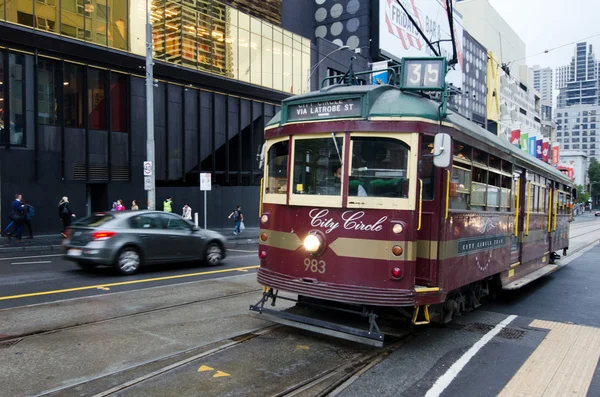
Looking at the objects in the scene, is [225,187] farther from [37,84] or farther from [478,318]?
[478,318]

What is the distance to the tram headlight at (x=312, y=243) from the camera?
5793 millimetres

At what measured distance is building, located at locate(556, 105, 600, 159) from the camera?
626 ft

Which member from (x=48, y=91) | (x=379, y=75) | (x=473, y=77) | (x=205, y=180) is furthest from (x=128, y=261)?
(x=473, y=77)

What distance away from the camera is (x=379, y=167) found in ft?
18.8

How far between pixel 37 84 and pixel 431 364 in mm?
21239

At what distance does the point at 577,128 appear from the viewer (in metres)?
196

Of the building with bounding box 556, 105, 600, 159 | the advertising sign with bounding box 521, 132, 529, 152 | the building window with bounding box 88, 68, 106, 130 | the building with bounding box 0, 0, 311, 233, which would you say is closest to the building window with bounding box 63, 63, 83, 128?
the building with bounding box 0, 0, 311, 233

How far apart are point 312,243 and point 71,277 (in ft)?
23.7

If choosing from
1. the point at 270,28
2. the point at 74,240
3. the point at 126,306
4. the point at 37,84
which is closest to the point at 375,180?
the point at 126,306

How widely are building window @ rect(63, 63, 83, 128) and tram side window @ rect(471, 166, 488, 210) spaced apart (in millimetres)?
20150

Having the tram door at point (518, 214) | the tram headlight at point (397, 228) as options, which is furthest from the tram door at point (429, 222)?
the tram door at point (518, 214)

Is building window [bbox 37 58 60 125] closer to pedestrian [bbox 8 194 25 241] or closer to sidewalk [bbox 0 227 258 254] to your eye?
pedestrian [bbox 8 194 25 241]

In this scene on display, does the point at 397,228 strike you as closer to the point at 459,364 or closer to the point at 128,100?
the point at 459,364

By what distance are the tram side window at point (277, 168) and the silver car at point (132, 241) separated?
18.7 ft
